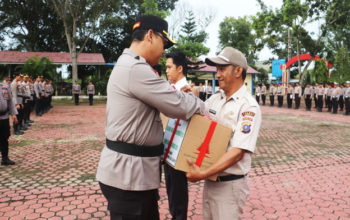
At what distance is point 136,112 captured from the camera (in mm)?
1716

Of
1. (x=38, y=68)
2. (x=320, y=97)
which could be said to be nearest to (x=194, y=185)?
(x=320, y=97)

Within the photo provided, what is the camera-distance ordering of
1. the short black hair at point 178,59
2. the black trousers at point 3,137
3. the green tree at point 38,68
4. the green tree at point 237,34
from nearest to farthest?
the short black hair at point 178,59 < the black trousers at point 3,137 < the green tree at point 38,68 < the green tree at point 237,34

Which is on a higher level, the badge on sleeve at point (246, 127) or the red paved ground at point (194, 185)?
the badge on sleeve at point (246, 127)

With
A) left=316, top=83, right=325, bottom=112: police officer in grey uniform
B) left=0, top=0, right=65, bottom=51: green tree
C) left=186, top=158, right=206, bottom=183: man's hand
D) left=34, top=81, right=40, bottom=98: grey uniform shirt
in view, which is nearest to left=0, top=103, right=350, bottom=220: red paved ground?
left=186, top=158, right=206, bottom=183: man's hand

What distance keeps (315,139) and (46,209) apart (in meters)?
8.21

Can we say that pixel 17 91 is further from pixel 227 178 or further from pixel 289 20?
pixel 289 20

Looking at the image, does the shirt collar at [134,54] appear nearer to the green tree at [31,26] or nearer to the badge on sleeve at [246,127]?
the badge on sleeve at [246,127]

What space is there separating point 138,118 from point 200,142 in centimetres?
42

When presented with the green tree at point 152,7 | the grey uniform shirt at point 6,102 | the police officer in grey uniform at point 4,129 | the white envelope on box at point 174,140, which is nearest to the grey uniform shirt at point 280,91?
the green tree at point 152,7

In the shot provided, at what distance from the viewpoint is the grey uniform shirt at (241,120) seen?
1.82 meters

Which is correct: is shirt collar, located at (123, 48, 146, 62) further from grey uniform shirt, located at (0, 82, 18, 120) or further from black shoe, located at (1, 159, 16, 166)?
black shoe, located at (1, 159, 16, 166)

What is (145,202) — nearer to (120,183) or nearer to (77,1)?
(120,183)

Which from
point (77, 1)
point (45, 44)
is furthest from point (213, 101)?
point (45, 44)

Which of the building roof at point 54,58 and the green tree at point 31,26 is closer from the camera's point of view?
the building roof at point 54,58
